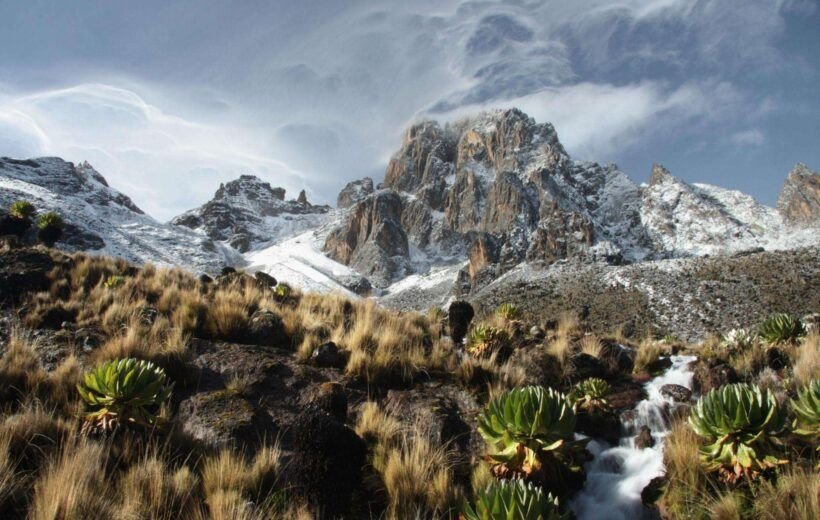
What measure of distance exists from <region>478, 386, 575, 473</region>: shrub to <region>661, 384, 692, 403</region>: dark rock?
316cm

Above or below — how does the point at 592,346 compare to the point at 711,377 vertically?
above

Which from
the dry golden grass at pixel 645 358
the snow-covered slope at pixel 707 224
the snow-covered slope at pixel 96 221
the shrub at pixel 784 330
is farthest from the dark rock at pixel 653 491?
the snow-covered slope at pixel 707 224

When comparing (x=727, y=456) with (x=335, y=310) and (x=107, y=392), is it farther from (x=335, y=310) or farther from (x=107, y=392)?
(x=335, y=310)

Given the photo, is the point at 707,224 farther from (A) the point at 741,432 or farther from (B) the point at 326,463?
(B) the point at 326,463

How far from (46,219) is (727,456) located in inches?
787

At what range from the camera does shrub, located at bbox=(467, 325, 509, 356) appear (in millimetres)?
7647

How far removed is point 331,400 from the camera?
15.0 feet

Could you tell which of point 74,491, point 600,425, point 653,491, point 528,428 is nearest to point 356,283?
point 600,425

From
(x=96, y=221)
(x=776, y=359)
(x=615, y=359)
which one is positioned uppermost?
(x=96, y=221)

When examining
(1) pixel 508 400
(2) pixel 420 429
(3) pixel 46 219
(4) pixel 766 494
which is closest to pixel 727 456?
(4) pixel 766 494

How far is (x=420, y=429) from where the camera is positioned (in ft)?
17.1

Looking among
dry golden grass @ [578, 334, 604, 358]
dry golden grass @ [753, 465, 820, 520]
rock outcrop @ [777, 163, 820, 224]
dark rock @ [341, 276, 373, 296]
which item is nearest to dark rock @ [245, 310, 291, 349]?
dry golden grass @ [578, 334, 604, 358]

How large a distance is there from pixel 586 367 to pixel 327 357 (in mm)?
4152

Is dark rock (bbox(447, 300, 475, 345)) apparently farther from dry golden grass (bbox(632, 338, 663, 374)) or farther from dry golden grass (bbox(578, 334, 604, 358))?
dry golden grass (bbox(632, 338, 663, 374))
